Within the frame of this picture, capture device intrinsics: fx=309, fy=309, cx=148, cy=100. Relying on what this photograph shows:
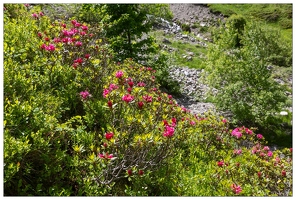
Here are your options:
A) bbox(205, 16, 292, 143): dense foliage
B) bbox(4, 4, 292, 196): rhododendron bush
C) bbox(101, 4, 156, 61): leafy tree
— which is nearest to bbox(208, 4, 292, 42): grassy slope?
bbox(205, 16, 292, 143): dense foliage

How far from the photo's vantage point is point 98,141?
5.17 meters

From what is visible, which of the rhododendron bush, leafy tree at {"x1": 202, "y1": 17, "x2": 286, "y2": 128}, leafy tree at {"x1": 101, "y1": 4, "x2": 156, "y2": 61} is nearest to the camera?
the rhododendron bush

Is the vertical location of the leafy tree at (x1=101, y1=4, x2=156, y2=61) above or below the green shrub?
above

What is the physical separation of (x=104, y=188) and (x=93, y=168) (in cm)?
33

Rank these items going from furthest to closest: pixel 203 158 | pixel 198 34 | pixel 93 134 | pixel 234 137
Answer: pixel 198 34 → pixel 234 137 → pixel 203 158 → pixel 93 134

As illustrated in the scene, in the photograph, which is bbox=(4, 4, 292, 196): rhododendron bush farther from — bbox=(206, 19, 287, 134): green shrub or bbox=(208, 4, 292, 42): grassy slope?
bbox=(208, 4, 292, 42): grassy slope

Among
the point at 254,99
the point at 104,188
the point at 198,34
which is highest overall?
the point at 104,188

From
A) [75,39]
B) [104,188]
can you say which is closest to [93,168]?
[104,188]

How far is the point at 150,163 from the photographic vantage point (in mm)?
4781

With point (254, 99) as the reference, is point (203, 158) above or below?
above

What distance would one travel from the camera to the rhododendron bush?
14.0 feet

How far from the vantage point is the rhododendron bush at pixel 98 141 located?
4281 millimetres

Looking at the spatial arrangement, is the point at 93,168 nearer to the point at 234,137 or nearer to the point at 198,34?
the point at 234,137

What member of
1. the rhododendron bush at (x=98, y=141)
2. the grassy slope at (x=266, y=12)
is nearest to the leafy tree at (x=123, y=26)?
the rhododendron bush at (x=98, y=141)
